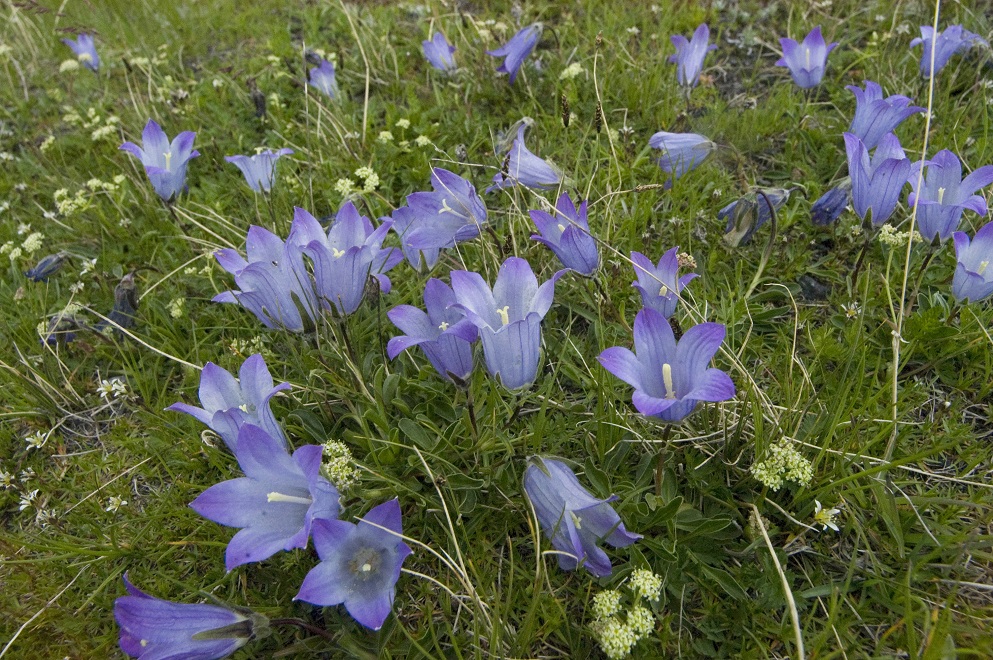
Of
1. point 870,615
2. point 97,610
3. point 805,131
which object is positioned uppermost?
point 805,131

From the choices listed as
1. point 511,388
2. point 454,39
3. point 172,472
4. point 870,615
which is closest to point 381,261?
point 511,388

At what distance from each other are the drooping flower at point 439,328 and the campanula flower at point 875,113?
235 cm

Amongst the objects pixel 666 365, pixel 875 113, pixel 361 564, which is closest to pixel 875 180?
pixel 875 113

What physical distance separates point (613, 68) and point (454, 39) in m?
1.37

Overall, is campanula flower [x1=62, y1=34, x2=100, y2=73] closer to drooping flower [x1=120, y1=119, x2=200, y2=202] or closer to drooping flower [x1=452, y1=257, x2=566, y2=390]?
drooping flower [x1=120, y1=119, x2=200, y2=202]

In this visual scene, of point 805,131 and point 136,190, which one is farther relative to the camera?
point 136,190

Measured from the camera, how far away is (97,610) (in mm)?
2537

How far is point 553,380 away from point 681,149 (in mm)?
1890

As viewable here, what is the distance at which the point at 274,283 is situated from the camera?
99.4 inches

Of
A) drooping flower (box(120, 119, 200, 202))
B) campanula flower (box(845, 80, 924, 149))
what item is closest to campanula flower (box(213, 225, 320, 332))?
drooping flower (box(120, 119, 200, 202))

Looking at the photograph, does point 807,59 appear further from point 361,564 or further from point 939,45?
point 361,564

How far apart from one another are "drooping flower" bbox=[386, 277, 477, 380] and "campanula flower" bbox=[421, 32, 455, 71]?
297cm

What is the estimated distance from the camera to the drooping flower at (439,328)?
232 cm

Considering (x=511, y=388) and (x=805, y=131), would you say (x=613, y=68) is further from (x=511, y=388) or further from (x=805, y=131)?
(x=511, y=388)
